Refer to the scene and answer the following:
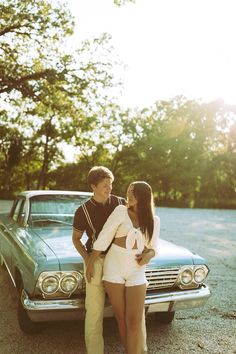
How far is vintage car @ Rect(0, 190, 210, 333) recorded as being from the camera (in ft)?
12.4

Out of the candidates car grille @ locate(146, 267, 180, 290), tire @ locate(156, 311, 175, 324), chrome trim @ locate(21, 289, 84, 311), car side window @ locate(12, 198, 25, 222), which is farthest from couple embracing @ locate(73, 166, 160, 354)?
car side window @ locate(12, 198, 25, 222)

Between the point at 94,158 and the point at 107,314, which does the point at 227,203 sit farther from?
the point at 107,314

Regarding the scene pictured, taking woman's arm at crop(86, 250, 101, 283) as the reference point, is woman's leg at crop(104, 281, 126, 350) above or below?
below

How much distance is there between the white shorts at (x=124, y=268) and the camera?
3.28m

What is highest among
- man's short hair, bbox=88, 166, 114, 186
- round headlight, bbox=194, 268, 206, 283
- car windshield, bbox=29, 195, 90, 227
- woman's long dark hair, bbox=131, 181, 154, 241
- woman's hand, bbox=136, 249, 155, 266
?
man's short hair, bbox=88, 166, 114, 186

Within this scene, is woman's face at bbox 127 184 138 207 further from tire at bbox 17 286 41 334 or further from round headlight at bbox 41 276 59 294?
tire at bbox 17 286 41 334

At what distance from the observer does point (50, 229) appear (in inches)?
205

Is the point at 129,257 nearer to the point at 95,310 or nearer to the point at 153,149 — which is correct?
the point at 95,310

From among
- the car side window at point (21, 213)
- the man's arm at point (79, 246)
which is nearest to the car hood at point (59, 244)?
the man's arm at point (79, 246)

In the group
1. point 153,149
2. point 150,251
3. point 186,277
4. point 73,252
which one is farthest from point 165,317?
point 153,149

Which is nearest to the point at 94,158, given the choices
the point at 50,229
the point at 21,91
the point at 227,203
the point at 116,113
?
the point at 116,113

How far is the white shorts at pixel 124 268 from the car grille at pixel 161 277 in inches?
29.4

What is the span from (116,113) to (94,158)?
549 cm

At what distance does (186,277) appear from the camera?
431 centimetres
